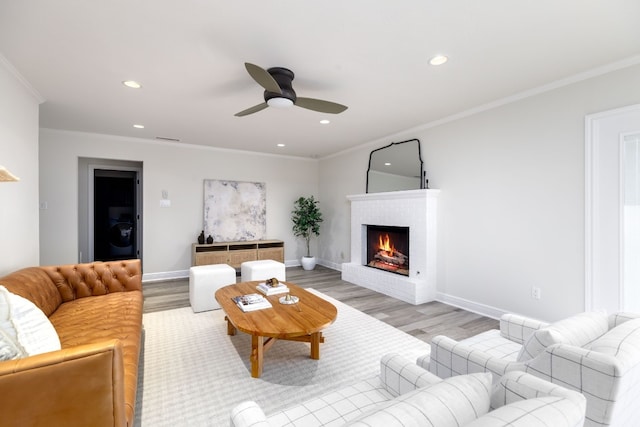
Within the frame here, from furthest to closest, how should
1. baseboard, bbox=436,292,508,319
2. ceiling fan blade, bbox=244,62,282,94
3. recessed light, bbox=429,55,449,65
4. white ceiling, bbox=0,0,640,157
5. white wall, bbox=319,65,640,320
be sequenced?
1. baseboard, bbox=436,292,508,319
2. white wall, bbox=319,65,640,320
3. recessed light, bbox=429,55,449,65
4. ceiling fan blade, bbox=244,62,282,94
5. white ceiling, bbox=0,0,640,157

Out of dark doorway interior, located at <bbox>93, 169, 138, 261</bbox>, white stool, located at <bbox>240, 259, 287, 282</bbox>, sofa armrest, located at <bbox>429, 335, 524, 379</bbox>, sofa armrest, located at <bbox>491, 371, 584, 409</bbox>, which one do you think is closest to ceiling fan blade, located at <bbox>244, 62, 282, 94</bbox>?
sofa armrest, located at <bbox>429, 335, 524, 379</bbox>

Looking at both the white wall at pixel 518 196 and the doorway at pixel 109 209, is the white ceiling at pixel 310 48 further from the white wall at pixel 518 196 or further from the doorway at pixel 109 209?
the doorway at pixel 109 209

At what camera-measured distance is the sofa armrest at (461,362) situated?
1245mm

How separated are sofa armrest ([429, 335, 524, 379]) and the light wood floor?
4.89 ft

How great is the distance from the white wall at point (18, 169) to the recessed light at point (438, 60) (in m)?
3.55

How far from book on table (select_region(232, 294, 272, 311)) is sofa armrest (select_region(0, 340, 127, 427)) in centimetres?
126

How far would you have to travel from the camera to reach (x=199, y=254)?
17.1 ft

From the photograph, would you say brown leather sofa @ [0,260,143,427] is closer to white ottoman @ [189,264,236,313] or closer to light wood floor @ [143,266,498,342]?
white ottoman @ [189,264,236,313]

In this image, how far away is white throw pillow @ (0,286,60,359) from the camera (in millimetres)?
1265

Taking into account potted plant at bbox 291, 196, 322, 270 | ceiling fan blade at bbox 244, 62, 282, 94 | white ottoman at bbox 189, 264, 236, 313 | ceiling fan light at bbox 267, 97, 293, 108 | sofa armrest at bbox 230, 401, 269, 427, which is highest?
ceiling fan blade at bbox 244, 62, 282, 94

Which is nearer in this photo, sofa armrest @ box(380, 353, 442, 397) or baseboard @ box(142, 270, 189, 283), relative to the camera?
sofa armrest @ box(380, 353, 442, 397)

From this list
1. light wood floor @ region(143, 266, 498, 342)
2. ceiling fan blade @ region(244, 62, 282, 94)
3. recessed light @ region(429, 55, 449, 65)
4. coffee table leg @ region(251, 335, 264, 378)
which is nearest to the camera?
ceiling fan blade @ region(244, 62, 282, 94)

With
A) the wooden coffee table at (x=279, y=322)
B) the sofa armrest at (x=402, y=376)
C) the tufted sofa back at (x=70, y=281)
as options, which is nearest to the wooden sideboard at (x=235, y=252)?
the tufted sofa back at (x=70, y=281)

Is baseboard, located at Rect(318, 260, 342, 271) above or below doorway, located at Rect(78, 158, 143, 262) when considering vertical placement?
below
